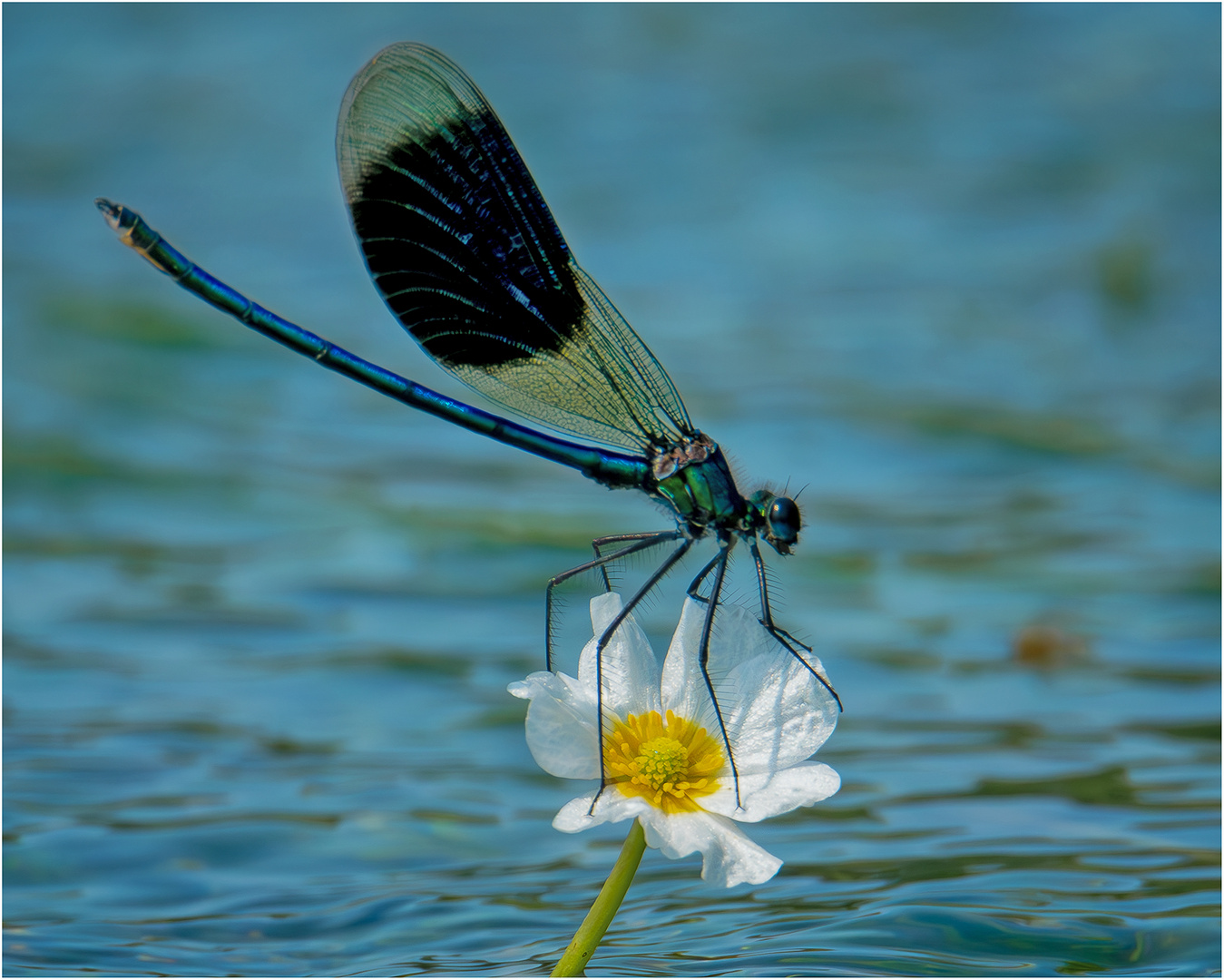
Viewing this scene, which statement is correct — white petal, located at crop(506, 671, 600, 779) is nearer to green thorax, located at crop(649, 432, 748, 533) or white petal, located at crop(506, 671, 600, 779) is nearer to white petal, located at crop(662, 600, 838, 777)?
white petal, located at crop(662, 600, 838, 777)

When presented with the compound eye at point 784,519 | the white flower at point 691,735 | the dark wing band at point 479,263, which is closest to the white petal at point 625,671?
the white flower at point 691,735

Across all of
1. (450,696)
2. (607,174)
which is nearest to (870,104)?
(607,174)

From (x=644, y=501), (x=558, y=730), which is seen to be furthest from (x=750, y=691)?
(x=644, y=501)

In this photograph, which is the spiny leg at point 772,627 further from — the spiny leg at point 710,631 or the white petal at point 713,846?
the white petal at point 713,846

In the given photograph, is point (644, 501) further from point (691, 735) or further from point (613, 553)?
point (691, 735)

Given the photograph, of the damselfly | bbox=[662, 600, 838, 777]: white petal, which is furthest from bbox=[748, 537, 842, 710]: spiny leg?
the damselfly

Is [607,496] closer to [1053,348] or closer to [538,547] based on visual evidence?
[538,547]

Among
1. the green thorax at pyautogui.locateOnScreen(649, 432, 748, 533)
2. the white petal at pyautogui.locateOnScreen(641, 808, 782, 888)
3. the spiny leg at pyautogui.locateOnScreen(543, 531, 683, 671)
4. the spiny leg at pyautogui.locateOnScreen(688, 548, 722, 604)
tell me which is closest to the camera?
the white petal at pyautogui.locateOnScreen(641, 808, 782, 888)
